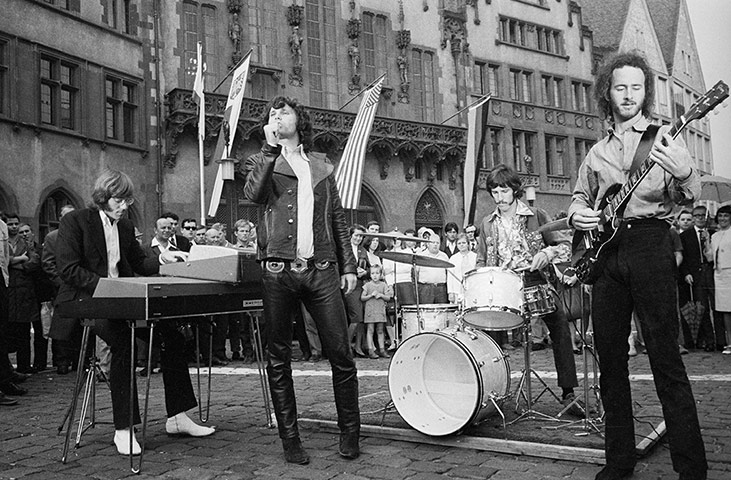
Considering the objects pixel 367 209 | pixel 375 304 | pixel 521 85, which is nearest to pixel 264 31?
pixel 367 209

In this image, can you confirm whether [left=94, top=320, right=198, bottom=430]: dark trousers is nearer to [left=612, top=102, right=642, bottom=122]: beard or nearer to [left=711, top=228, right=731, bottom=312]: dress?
[left=612, top=102, right=642, bottom=122]: beard

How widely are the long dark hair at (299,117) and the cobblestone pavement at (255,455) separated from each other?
2287mm

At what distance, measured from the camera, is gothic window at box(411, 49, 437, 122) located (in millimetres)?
29703

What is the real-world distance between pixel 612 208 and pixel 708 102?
0.76 m

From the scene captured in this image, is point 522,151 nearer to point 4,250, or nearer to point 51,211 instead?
point 51,211

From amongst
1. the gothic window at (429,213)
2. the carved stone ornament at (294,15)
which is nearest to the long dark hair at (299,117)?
the carved stone ornament at (294,15)

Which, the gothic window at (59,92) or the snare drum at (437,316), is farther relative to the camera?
the gothic window at (59,92)

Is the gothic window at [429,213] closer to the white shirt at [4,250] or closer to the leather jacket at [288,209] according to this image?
the white shirt at [4,250]

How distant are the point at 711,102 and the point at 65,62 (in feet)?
67.0

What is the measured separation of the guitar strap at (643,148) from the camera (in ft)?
13.6

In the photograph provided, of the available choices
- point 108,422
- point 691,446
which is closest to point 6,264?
point 108,422

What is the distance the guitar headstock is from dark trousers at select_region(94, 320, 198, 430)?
4.04 meters

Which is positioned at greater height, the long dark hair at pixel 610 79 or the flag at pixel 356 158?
the flag at pixel 356 158

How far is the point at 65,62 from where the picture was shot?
68.5 feet
